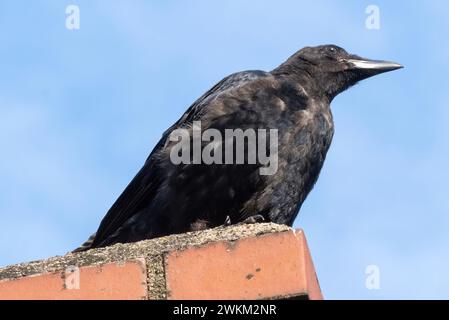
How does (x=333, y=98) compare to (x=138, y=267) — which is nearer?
(x=138, y=267)

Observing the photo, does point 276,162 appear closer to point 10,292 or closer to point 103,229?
point 103,229

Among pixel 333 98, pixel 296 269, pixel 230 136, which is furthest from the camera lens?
pixel 333 98

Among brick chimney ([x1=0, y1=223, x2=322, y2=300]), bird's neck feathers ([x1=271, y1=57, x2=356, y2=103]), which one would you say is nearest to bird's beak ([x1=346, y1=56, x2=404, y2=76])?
bird's neck feathers ([x1=271, y1=57, x2=356, y2=103])

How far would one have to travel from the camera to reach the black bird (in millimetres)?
5355

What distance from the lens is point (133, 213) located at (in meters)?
5.55

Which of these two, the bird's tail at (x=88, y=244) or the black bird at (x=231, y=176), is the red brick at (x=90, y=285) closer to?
the black bird at (x=231, y=176)

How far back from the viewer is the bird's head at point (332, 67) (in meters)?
6.47

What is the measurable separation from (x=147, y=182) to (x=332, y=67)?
5.58ft

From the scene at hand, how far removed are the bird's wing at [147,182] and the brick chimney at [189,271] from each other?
2.51 metres

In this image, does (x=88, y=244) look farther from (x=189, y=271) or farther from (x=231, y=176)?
(x=189, y=271)

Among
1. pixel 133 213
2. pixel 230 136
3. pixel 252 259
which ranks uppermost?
pixel 230 136
